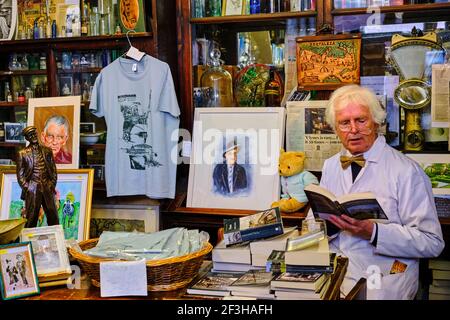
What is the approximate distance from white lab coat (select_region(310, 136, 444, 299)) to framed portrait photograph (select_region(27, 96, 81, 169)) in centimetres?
180

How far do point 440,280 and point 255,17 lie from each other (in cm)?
186

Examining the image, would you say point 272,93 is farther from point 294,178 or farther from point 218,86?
point 294,178

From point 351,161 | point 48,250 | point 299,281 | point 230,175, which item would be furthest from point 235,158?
point 299,281

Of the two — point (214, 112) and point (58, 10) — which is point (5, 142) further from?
point (214, 112)

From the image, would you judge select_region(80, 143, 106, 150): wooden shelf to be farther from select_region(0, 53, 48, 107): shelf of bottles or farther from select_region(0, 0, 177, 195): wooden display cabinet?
select_region(0, 53, 48, 107): shelf of bottles

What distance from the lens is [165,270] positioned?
1.75 metres

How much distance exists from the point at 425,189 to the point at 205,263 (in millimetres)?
992

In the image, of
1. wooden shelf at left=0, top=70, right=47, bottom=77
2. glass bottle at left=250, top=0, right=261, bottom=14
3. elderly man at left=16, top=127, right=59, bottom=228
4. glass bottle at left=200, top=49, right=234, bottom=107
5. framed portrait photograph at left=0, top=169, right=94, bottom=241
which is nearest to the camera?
elderly man at left=16, top=127, right=59, bottom=228

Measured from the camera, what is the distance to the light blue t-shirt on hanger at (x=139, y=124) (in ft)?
11.0

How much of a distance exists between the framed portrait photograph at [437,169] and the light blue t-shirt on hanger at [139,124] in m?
1.47

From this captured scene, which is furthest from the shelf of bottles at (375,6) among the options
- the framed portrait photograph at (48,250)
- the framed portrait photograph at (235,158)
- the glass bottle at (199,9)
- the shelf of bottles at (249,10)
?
the framed portrait photograph at (48,250)

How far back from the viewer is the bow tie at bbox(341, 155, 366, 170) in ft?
7.96

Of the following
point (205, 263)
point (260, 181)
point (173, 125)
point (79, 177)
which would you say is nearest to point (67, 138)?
point (79, 177)

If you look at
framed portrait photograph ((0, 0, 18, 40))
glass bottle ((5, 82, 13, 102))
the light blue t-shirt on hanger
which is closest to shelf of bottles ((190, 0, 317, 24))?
the light blue t-shirt on hanger
